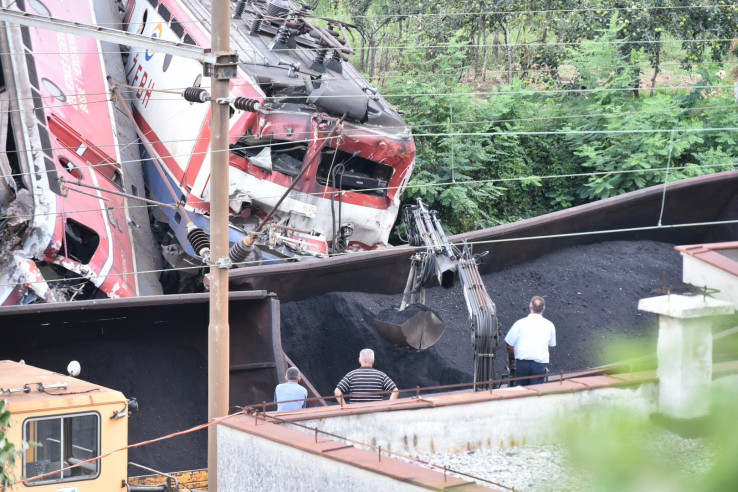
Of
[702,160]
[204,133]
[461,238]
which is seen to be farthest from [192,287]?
[702,160]

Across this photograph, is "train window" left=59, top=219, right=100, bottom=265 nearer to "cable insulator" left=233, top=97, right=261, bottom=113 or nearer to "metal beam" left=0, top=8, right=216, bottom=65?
"cable insulator" left=233, top=97, right=261, bottom=113

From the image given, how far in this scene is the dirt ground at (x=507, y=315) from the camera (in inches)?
448

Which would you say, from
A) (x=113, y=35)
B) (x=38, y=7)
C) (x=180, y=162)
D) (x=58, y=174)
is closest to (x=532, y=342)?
(x=113, y=35)

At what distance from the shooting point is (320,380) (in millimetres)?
11398

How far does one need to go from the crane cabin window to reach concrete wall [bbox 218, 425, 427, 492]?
2.94 feet

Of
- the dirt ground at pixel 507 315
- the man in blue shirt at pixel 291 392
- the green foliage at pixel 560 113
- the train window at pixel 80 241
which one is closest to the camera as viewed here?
the man in blue shirt at pixel 291 392

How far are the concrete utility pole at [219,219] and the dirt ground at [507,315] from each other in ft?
10.6

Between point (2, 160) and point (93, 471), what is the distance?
21.9ft

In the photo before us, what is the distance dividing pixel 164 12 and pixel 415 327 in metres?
8.41

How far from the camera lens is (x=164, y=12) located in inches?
652

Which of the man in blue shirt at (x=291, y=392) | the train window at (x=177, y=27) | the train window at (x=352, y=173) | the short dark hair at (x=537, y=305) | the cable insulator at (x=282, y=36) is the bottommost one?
the man in blue shirt at (x=291, y=392)

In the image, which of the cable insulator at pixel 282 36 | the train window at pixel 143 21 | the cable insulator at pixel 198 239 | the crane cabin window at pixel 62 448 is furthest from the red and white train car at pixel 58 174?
the crane cabin window at pixel 62 448

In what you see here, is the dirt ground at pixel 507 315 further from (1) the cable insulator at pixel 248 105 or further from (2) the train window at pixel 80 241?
(2) the train window at pixel 80 241

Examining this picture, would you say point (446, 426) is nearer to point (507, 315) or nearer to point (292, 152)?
point (507, 315)
